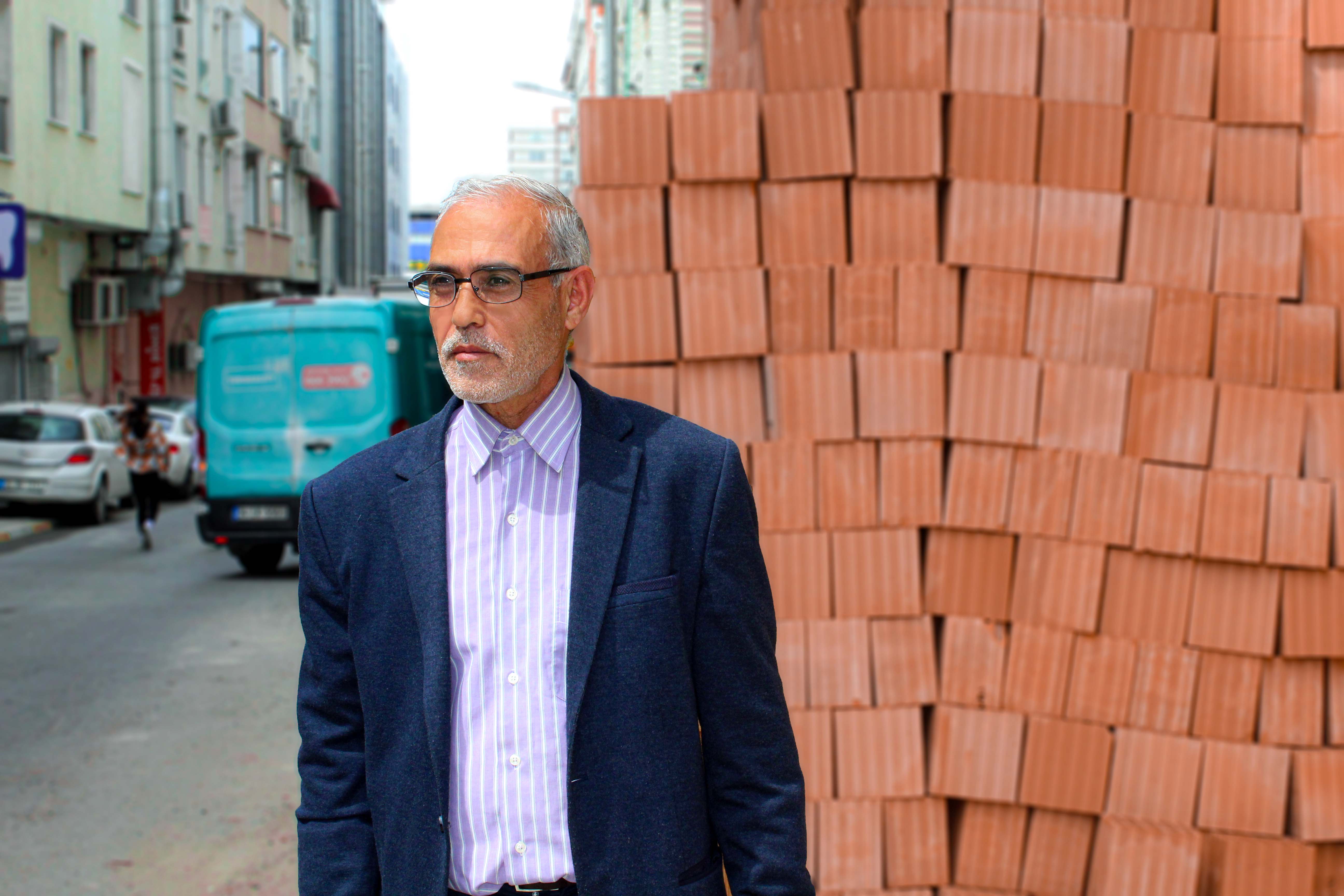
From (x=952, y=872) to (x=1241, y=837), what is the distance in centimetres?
93

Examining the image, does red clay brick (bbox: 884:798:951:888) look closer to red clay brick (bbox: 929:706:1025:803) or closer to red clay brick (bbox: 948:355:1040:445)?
red clay brick (bbox: 929:706:1025:803)

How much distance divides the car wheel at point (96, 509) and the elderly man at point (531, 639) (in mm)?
17266

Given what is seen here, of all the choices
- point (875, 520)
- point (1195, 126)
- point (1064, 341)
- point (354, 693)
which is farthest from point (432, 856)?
point (1195, 126)

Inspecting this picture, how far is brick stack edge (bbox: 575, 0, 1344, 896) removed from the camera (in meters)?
4.55

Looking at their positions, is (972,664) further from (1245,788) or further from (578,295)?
(578,295)

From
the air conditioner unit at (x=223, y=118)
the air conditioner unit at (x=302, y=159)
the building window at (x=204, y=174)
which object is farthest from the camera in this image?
the air conditioner unit at (x=302, y=159)

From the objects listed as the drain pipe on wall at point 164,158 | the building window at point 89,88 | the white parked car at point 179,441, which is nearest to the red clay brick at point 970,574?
the white parked car at point 179,441

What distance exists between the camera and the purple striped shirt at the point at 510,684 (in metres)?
1.98

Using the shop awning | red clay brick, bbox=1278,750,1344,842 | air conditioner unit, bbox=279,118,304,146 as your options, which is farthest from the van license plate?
the shop awning

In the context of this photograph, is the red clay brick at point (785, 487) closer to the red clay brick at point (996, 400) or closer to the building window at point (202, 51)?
the red clay brick at point (996, 400)

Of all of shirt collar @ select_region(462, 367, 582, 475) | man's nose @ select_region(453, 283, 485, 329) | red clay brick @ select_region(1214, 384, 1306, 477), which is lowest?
red clay brick @ select_region(1214, 384, 1306, 477)

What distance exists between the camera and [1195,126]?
187 inches

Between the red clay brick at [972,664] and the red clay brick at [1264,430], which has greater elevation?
the red clay brick at [1264,430]

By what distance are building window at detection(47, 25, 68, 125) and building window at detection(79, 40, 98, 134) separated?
1.08 metres
